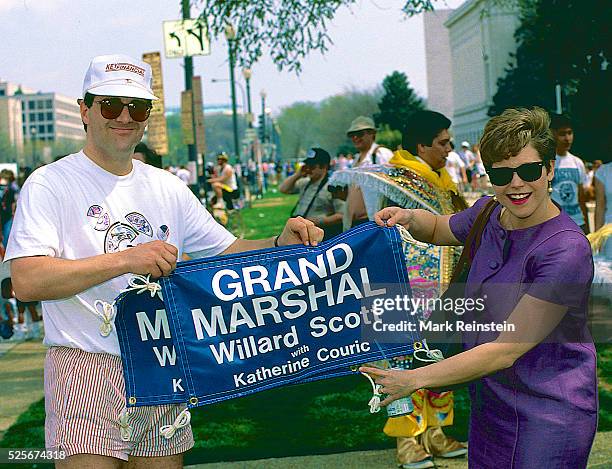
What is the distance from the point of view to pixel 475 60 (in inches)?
4680

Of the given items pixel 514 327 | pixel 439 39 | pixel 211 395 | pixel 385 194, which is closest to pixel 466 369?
pixel 514 327

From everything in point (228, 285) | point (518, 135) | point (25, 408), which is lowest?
point (25, 408)

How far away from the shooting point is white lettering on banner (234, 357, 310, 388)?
3775 mm

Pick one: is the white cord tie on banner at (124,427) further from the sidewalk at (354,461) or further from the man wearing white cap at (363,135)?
the man wearing white cap at (363,135)

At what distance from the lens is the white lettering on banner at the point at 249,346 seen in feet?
12.3

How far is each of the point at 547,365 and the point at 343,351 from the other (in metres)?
0.91

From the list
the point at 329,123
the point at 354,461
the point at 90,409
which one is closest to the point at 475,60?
the point at 329,123

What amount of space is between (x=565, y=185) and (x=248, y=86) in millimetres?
48202

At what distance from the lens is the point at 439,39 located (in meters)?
156

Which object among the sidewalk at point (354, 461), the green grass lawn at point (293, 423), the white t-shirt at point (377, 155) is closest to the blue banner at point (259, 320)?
the sidewalk at point (354, 461)

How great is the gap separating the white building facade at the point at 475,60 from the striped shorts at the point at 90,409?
3713 inches

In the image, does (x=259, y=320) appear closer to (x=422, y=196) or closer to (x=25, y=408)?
(x=422, y=196)

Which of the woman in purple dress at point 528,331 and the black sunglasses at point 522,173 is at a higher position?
the black sunglasses at point 522,173

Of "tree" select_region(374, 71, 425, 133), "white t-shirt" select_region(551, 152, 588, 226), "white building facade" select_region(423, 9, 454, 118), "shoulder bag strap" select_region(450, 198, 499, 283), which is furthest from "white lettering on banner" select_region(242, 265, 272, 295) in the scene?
"white building facade" select_region(423, 9, 454, 118)
